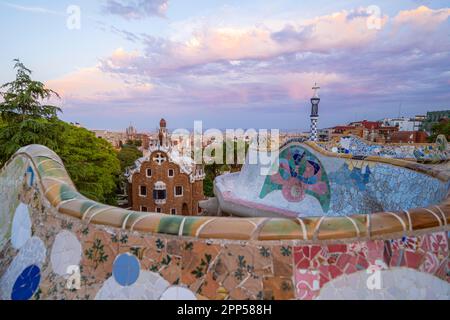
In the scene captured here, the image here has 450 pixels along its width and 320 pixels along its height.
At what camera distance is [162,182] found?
1944cm

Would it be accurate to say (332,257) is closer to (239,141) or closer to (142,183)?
(142,183)

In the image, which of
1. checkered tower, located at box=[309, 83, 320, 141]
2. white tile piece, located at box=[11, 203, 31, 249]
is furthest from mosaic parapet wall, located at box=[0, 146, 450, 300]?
checkered tower, located at box=[309, 83, 320, 141]

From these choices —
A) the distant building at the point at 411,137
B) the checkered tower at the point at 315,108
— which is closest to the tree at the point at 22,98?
the checkered tower at the point at 315,108

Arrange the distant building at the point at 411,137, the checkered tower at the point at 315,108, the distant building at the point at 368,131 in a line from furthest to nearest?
1. the distant building at the point at 368,131
2. the distant building at the point at 411,137
3. the checkered tower at the point at 315,108

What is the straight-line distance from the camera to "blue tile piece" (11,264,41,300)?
2.67 meters

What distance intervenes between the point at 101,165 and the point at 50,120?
20.5 ft

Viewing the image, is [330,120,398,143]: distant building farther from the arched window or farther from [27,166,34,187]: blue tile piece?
[27,166,34,187]: blue tile piece

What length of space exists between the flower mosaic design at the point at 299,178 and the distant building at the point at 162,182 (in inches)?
391

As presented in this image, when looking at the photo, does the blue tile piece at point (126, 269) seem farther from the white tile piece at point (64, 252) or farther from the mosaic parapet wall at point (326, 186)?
the mosaic parapet wall at point (326, 186)

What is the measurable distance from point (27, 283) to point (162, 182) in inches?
663

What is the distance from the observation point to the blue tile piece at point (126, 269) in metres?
2.32

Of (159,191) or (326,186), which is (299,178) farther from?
(159,191)

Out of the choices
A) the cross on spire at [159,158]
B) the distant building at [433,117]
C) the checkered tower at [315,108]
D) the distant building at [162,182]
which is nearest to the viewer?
the checkered tower at [315,108]

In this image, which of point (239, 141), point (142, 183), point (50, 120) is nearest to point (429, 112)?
point (239, 141)
